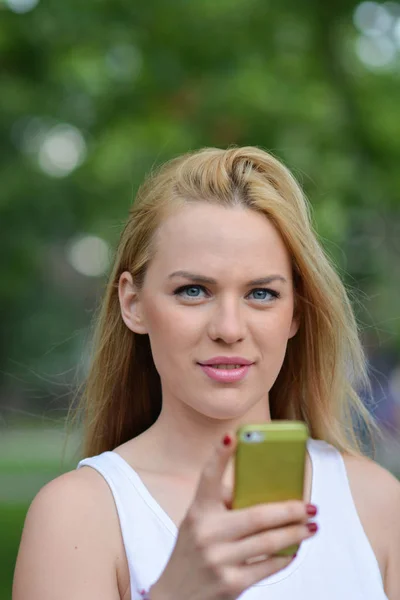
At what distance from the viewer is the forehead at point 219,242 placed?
8.04ft

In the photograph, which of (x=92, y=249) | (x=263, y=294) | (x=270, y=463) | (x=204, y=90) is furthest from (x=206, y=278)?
(x=92, y=249)

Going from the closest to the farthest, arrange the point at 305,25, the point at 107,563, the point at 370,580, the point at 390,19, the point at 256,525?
the point at 256,525 → the point at 107,563 → the point at 370,580 → the point at 390,19 → the point at 305,25

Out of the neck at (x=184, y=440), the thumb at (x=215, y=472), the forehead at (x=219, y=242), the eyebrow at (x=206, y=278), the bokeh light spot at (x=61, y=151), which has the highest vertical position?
the bokeh light spot at (x=61, y=151)

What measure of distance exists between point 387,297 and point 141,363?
10.9 metres

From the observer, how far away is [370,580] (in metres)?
2.49

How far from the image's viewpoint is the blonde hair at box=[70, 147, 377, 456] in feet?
8.82

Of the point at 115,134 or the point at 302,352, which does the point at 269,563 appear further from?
the point at 115,134

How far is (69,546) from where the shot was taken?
2.27 meters

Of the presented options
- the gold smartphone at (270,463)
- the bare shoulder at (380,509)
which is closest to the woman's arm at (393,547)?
the bare shoulder at (380,509)

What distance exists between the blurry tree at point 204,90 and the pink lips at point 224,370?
16.9ft

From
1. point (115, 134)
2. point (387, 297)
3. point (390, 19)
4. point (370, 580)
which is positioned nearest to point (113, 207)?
point (115, 134)

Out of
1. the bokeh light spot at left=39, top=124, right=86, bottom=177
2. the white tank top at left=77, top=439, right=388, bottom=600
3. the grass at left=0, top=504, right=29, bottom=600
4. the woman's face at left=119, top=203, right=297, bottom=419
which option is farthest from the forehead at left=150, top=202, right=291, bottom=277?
the bokeh light spot at left=39, top=124, right=86, bottom=177

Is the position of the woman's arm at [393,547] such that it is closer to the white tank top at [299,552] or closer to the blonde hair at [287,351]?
the white tank top at [299,552]

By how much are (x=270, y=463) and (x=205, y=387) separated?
0.67 metres
